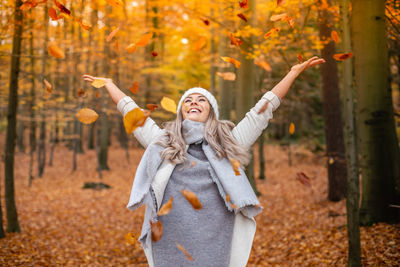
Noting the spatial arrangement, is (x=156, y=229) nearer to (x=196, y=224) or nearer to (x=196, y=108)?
(x=196, y=224)

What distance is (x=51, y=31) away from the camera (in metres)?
12.9

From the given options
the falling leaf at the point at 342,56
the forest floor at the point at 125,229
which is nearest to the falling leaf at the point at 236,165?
the falling leaf at the point at 342,56

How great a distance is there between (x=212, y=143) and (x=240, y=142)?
28 cm

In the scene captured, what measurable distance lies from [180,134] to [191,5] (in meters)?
9.18

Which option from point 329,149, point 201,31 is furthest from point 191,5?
point 329,149

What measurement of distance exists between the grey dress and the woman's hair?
0.12 meters

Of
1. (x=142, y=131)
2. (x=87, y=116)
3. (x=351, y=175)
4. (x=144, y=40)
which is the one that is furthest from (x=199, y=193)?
(x=351, y=175)

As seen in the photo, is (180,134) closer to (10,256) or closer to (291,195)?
(10,256)

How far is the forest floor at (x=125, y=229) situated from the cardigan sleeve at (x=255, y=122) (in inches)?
114

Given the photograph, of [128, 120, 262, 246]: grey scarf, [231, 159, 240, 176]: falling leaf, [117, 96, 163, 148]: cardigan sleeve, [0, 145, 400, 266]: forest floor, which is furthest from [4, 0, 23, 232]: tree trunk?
[231, 159, 240, 176]: falling leaf

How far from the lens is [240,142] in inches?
97.4

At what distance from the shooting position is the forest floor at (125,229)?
4.86m

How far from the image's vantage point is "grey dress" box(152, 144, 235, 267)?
86.0 inches

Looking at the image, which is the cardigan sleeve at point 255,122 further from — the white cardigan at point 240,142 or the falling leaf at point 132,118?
the falling leaf at point 132,118
